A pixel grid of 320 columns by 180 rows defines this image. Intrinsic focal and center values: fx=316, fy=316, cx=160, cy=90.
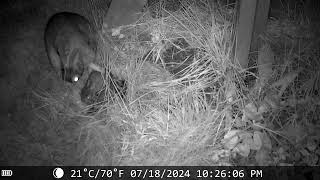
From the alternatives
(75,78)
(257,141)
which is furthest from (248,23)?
(75,78)

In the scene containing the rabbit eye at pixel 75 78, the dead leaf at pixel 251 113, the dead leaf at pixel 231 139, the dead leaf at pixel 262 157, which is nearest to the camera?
the dead leaf at pixel 262 157

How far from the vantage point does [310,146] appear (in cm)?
253

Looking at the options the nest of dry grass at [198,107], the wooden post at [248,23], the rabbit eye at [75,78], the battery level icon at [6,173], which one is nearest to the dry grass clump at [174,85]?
the nest of dry grass at [198,107]

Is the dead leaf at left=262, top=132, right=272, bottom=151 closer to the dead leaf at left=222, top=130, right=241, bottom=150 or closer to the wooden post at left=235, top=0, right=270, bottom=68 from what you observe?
the dead leaf at left=222, top=130, right=241, bottom=150

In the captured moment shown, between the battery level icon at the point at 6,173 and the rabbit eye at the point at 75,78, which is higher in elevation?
the rabbit eye at the point at 75,78

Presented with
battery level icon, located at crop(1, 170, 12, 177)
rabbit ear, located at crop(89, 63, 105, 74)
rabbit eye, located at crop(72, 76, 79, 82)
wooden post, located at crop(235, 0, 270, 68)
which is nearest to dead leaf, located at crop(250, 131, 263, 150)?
wooden post, located at crop(235, 0, 270, 68)

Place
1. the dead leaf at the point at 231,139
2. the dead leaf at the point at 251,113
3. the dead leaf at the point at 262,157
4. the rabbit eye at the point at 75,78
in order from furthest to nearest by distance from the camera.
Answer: the rabbit eye at the point at 75,78, the dead leaf at the point at 251,113, the dead leaf at the point at 231,139, the dead leaf at the point at 262,157

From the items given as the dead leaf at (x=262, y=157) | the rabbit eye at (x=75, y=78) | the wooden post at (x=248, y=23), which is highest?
the wooden post at (x=248, y=23)

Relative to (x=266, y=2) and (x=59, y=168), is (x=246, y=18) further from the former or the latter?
(x=59, y=168)

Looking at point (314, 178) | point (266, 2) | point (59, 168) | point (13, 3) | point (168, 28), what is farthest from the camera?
point (13, 3)

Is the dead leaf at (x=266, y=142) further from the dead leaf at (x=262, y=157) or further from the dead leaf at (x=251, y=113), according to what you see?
the dead leaf at (x=251, y=113)

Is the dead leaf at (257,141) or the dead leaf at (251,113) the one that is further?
the dead leaf at (251,113)

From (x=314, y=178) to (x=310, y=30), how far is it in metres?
1.61

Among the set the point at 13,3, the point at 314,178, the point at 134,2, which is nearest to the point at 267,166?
the point at 314,178
